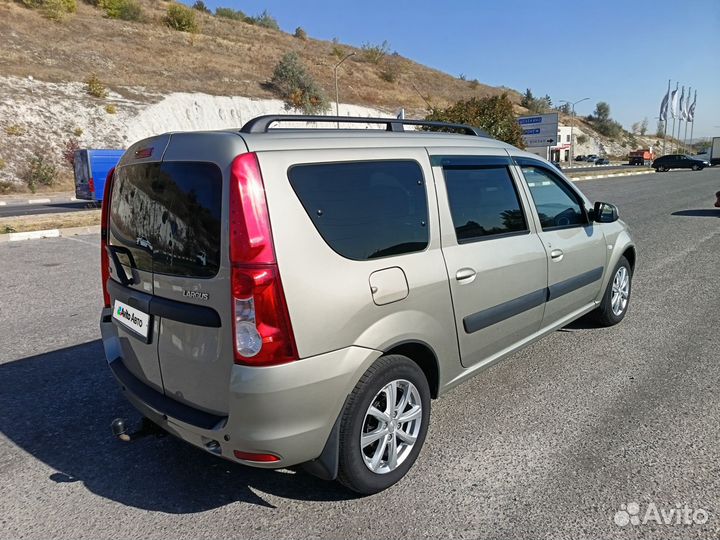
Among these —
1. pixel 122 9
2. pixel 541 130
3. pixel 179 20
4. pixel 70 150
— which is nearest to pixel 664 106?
pixel 541 130

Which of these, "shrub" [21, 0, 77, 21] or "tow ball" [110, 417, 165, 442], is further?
"shrub" [21, 0, 77, 21]

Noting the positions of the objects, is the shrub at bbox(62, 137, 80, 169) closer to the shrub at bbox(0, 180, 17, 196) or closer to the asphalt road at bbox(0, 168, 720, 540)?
the shrub at bbox(0, 180, 17, 196)

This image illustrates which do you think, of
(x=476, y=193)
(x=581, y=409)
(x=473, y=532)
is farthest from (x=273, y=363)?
(x=581, y=409)

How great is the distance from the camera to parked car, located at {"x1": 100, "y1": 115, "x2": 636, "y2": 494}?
2.09 m

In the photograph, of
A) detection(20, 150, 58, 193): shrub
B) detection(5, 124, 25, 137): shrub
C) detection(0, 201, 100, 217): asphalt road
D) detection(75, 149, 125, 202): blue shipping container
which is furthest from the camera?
detection(5, 124, 25, 137): shrub

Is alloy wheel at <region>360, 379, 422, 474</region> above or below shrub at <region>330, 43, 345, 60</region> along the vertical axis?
below

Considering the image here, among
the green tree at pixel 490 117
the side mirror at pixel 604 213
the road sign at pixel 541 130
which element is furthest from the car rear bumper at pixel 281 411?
the road sign at pixel 541 130

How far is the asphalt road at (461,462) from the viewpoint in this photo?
2.32 meters

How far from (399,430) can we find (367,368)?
19.4 inches

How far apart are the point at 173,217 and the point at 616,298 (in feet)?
13.8

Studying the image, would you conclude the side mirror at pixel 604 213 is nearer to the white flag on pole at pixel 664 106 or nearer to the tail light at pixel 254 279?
the tail light at pixel 254 279

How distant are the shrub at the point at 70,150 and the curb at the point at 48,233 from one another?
18416 mm

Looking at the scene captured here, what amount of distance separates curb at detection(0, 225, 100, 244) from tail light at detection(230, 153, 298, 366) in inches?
426

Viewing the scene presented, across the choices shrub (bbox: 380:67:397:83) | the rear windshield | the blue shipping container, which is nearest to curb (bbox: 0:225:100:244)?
the blue shipping container
